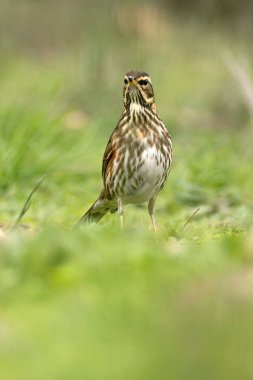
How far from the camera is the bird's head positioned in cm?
729

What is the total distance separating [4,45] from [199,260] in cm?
1434

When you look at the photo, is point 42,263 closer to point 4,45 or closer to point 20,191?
point 20,191

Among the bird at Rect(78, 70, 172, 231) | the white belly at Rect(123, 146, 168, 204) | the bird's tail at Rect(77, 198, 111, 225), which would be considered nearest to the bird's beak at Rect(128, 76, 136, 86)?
the bird at Rect(78, 70, 172, 231)

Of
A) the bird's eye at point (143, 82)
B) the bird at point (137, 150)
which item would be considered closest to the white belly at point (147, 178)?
the bird at point (137, 150)

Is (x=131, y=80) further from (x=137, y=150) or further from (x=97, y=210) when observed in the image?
(x=97, y=210)

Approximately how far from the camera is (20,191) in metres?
8.95

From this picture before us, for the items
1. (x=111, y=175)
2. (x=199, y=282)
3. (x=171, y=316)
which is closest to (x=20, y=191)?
(x=111, y=175)

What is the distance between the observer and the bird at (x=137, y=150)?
282 inches

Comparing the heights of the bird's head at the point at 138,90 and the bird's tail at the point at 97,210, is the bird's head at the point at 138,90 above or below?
above

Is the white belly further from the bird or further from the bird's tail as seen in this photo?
the bird's tail

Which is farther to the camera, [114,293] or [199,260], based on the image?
[199,260]

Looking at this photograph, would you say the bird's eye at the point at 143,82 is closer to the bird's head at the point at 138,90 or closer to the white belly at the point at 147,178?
the bird's head at the point at 138,90

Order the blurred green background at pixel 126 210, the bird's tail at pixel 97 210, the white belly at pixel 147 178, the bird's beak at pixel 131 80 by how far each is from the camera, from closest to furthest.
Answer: the blurred green background at pixel 126 210 < the white belly at pixel 147 178 < the bird's beak at pixel 131 80 < the bird's tail at pixel 97 210

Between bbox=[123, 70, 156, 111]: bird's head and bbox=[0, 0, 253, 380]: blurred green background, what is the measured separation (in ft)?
2.91
